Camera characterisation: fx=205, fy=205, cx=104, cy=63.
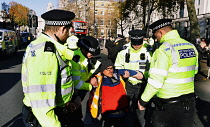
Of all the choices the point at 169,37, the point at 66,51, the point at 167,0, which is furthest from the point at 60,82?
the point at 167,0

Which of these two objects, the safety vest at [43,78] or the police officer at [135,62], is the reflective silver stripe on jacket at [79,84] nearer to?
the safety vest at [43,78]

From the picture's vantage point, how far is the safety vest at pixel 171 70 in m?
2.29

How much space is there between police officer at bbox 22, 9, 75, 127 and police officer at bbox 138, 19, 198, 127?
102cm

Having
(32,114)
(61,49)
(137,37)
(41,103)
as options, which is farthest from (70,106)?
(137,37)

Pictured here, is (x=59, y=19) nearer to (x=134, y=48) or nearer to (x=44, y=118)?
(x=44, y=118)

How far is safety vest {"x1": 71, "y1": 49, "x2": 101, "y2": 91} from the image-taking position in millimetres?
2672

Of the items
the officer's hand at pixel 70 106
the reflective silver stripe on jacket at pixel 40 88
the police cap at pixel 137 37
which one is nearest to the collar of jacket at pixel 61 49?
the reflective silver stripe on jacket at pixel 40 88

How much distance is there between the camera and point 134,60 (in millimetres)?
3645

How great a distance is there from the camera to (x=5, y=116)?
4570 millimetres

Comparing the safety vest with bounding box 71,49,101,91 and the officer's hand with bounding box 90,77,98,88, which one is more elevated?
the safety vest with bounding box 71,49,101,91

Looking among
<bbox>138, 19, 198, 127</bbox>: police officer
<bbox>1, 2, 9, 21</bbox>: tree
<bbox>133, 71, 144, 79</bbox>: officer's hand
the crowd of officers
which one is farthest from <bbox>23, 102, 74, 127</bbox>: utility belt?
<bbox>1, 2, 9, 21</bbox>: tree

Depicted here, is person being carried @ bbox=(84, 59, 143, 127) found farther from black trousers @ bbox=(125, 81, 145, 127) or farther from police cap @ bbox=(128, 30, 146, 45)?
police cap @ bbox=(128, 30, 146, 45)

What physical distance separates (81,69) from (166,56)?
120 centimetres

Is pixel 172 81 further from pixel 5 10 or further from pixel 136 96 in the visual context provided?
pixel 5 10
